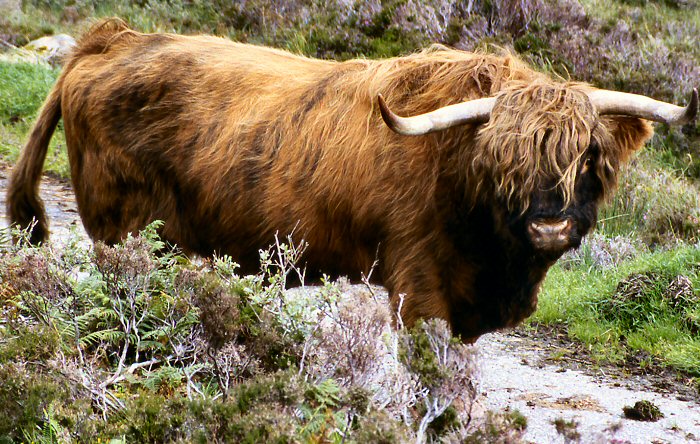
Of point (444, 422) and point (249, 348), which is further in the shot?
point (249, 348)

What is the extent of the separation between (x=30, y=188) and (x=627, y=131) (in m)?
3.02

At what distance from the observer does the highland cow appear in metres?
3.77

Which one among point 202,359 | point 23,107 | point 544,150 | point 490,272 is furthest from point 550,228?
point 23,107

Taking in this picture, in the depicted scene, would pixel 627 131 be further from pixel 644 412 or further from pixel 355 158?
pixel 644 412

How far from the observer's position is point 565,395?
4730 millimetres

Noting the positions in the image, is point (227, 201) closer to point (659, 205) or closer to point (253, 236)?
point (253, 236)

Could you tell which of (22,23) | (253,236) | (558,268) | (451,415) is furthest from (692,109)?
(22,23)

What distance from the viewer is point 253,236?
15.0 ft

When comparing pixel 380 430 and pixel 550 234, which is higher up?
pixel 550 234

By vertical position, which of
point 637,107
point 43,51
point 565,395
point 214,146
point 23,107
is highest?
point 637,107

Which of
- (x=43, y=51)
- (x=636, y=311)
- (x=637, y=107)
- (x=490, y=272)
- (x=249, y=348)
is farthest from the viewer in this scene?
(x=43, y=51)

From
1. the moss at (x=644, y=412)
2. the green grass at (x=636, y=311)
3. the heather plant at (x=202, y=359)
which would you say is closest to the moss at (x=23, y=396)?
the heather plant at (x=202, y=359)

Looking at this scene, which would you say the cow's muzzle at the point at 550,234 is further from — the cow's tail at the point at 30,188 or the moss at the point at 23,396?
the cow's tail at the point at 30,188

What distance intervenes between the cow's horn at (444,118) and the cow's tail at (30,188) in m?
2.34
